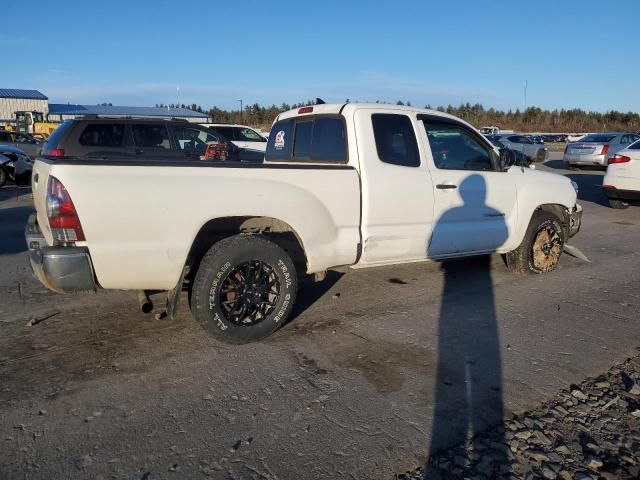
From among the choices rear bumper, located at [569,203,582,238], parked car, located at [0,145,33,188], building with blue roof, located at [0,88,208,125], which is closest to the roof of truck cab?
rear bumper, located at [569,203,582,238]

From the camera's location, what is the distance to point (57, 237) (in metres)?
3.64

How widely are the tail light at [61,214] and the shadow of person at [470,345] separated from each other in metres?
2.73

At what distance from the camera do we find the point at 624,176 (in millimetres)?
10938

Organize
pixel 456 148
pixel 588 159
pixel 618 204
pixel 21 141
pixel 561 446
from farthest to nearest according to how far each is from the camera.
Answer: pixel 21 141 < pixel 588 159 < pixel 618 204 < pixel 456 148 < pixel 561 446

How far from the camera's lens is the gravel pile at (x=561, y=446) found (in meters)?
2.75

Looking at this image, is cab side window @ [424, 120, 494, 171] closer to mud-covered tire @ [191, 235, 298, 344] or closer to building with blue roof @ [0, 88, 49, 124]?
mud-covered tire @ [191, 235, 298, 344]

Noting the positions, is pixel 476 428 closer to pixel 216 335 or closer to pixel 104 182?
pixel 216 335

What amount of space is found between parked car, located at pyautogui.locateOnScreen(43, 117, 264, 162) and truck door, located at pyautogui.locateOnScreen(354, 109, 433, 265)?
6033 mm

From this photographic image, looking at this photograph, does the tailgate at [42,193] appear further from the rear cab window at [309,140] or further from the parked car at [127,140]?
the parked car at [127,140]

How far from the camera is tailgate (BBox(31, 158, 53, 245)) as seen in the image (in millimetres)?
3723

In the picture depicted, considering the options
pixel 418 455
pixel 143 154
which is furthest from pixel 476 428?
pixel 143 154

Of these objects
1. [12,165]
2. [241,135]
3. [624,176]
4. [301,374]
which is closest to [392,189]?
[301,374]

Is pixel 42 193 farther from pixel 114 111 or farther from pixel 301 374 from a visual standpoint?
pixel 114 111

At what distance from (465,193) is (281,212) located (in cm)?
223
